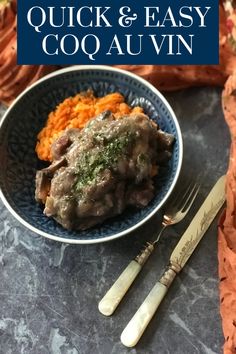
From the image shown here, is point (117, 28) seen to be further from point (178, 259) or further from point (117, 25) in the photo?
point (178, 259)

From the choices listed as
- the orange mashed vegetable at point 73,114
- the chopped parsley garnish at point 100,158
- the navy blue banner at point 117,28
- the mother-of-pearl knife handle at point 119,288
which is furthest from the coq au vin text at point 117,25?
the mother-of-pearl knife handle at point 119,288

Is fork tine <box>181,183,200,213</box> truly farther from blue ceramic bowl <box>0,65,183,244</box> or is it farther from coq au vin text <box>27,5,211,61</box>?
coq au vin text <box>27,5,211,61</box>

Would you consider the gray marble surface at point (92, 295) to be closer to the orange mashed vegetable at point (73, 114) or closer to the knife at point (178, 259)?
the knife at point (178, 259)

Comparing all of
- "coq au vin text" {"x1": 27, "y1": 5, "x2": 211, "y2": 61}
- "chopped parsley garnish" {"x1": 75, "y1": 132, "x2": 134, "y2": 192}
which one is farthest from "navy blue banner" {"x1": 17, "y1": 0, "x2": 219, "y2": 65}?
"chopped parsley garnish" {"x1": 75, "y1": 132, "x2": 134, "y2": 192}

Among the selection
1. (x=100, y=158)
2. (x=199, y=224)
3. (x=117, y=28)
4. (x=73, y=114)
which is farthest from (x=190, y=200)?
(x=117, y=28)

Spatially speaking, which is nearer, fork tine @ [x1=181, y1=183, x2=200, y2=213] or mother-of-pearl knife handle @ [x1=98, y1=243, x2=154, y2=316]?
mother-of-pearl knife handle @ [x1=98, y1=243, x2=154, y2=316]

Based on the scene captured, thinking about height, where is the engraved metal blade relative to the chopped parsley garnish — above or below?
below

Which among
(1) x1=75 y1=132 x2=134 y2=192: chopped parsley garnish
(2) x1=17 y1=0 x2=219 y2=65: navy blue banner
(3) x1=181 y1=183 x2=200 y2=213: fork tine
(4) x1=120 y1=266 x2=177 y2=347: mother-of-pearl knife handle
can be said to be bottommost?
(4) x1=120 y1=266 x2=177 y2=347: mother-of-pearl knife handle
